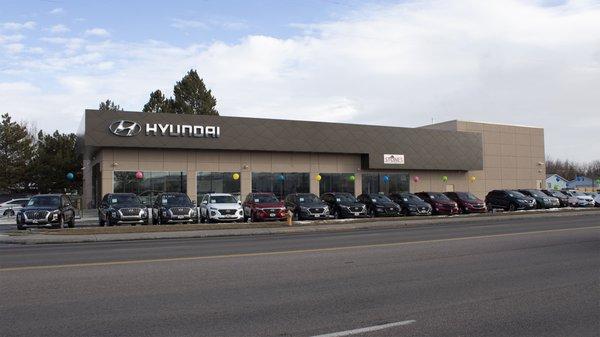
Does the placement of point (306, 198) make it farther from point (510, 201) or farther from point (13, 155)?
point (13, 155)

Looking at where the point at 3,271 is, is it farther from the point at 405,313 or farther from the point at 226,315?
the point at 405,313

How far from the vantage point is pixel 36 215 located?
2417 centimetres

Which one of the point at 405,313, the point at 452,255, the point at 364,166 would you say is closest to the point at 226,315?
the point at 405,313

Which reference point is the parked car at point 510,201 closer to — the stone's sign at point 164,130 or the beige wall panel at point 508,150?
the beige wall panel at point 508,150

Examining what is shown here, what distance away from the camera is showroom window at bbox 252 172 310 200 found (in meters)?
41.9

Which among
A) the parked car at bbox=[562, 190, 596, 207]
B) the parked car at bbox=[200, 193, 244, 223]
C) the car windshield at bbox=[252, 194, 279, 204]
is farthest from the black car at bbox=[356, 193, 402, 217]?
the parked car at bbox=[562, 190, 596, 207]

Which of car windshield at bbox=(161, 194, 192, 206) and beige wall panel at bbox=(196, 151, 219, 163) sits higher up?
beige wall panel at bbox=(196, 151, 219, 163)

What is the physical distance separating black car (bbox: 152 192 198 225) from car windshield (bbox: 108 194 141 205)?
1.19 meters

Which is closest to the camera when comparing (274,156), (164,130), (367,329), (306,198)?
(367,329)

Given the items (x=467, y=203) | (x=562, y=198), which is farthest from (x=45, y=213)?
(x=562, y=198)

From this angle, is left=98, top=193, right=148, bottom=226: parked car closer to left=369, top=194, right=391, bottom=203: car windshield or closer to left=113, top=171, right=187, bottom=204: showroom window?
left=113, top=171, right=187, bottom=204: showroom window

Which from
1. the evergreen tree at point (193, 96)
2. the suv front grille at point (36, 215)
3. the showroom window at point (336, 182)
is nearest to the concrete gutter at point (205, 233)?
the suv front grille at point (36, 215)

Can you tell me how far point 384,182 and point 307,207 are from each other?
18729 millimetres

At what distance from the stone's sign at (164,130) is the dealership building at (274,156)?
0.07m
